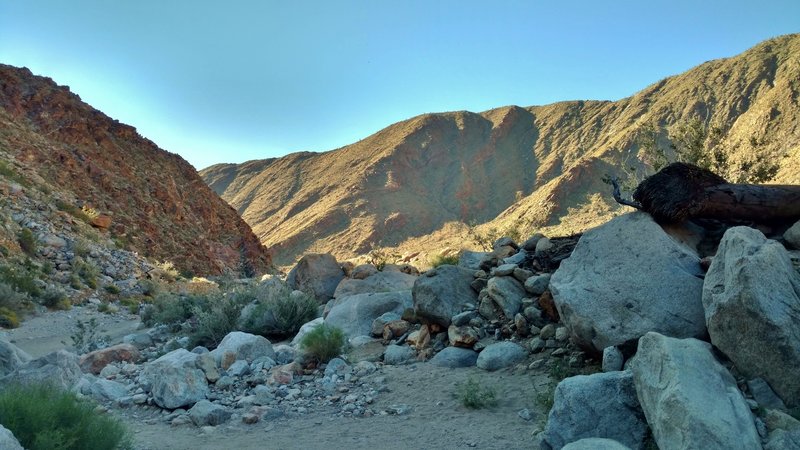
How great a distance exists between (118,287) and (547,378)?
18305 mm

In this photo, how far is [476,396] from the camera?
5582mm

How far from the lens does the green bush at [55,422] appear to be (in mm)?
3572

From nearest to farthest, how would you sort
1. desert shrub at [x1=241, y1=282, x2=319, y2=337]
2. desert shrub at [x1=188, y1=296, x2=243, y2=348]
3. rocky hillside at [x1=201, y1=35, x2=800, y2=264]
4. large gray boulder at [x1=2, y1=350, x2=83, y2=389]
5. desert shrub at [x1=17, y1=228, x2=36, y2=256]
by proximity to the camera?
large gray boulder at [x1=2, y1=350, x2=83, y2=389]
desert shrub at [x1=188, y1=296, x2=243, y2=348]
desert shrub at [x1=241, y1=282, x2=319, y2=337]
desert shrub at [x1=17, y1=228, x2=36, y2=256]
rocky hillside at [x1=201, y1=35, x2=800, y2=264]

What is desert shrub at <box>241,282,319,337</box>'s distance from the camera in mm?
10594

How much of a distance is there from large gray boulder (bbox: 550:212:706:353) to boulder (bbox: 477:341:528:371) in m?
1.01

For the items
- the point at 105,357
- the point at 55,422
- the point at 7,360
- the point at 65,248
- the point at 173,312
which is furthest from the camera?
the point at 65,248

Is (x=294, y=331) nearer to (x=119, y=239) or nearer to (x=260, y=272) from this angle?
(x=119, y=239)

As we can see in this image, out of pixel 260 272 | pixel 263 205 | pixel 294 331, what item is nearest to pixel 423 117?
pixel 263 205

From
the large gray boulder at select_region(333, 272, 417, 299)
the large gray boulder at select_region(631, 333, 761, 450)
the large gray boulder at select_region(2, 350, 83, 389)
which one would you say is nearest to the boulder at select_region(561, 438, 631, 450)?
the large gray boulder at select_region(631, 333, 761, 450)

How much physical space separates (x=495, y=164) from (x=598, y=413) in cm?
6384

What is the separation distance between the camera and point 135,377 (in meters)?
7.79

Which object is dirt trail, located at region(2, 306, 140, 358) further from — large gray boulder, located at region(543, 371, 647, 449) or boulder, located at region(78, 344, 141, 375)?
large gray boulder, located at region(543, 371, 647, 449)

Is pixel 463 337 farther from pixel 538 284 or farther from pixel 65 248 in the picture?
pixel 65 248

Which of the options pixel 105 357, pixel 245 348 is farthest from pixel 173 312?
pixel 245 348
